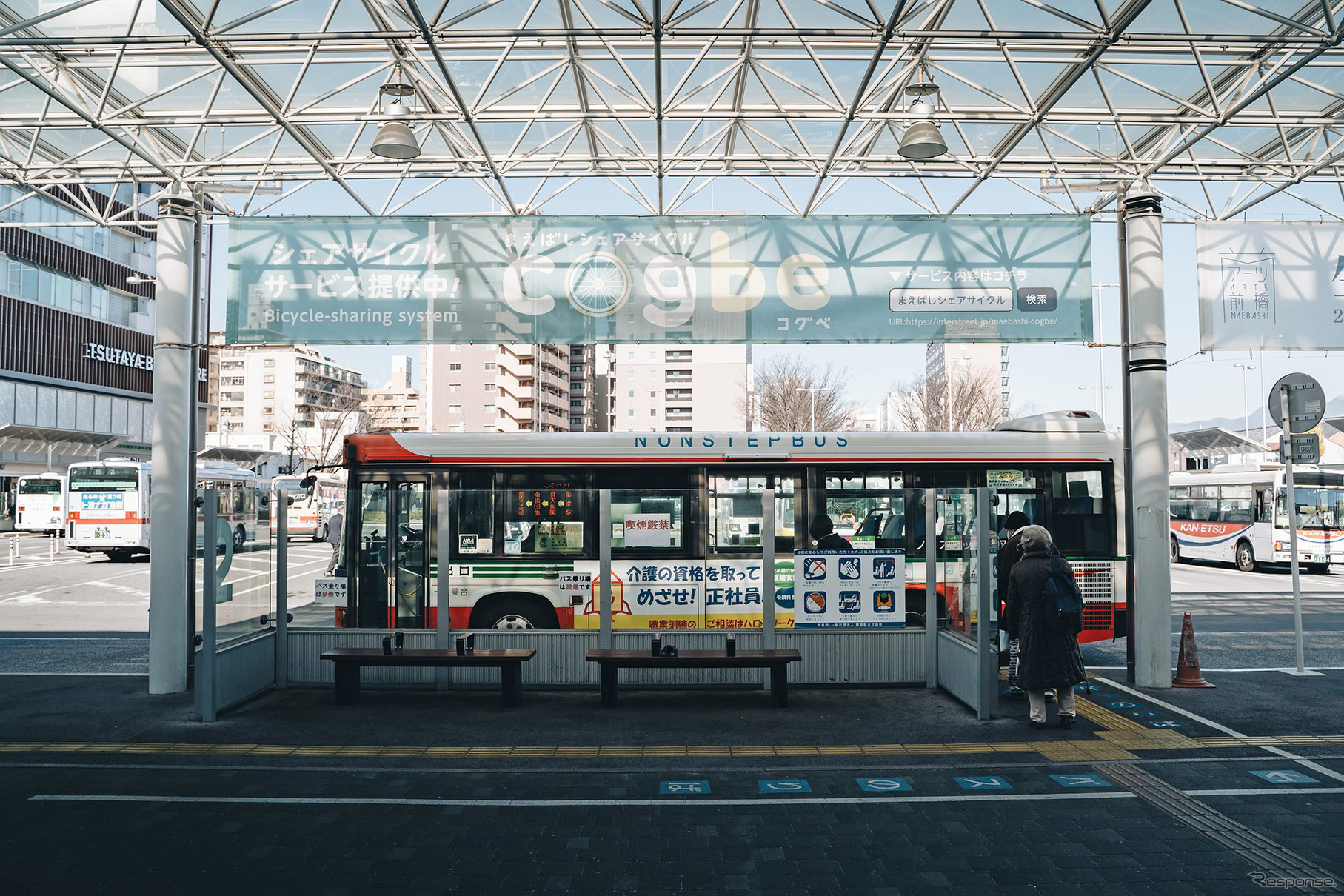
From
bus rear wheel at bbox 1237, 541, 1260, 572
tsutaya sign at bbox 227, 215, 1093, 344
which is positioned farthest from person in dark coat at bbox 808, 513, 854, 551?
bus rear wheel at bbox 1237, 541, 1260, 572

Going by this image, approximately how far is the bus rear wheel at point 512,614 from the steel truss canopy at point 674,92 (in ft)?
17.3

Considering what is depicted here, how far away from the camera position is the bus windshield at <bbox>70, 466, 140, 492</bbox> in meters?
28.9

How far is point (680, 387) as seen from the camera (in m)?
101

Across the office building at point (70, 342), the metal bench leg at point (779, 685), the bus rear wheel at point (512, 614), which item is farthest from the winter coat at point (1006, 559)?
the office building at point (70, 342)

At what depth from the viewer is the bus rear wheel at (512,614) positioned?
1057cm

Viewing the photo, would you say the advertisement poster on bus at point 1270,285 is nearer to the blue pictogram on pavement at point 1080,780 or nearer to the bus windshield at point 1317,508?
the blue pictogram on pavement at point 1080,780

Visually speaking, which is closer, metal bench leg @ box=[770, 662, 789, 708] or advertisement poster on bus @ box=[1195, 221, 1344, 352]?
metal bench leg @ box=[770, 662, 789, 708]

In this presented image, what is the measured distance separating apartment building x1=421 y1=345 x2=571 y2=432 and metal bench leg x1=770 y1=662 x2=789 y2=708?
7616 centimetres

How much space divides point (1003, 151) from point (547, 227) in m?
5.54

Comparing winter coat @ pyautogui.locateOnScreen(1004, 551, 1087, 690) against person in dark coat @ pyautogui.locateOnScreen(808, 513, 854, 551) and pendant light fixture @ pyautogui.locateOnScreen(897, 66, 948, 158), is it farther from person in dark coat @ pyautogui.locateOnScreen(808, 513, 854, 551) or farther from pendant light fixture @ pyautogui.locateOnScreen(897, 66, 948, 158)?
pendant light fixture @ pyautogui.locateOnScreen(897, 66, 948, 158)

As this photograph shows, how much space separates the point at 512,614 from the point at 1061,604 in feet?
19.5

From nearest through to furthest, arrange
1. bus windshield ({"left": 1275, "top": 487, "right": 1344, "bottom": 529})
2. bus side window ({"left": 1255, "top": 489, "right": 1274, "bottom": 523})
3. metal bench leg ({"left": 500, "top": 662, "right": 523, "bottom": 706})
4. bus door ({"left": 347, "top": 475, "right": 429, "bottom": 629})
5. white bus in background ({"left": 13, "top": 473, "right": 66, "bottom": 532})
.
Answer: metal bench leg ({"left": 500, "top": 662, "right": 523, "bottom": 706}) < bus door ({"left": 347, "top": 475, "right": 429, "bottom": 629}) < bus windshield ({"left": 1275, "top": 487, "right": 1344, "bottom": 529}) < bus side window ({"left": 1255, "top": 489, "right": 1274, "bottom": 523}) < white bus in background ({"left": 13, "top": 473, "right": 66, "bottom": 532})

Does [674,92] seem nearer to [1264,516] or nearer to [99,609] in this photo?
[99,609]

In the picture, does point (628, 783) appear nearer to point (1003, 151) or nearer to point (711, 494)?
point (711, 494)
